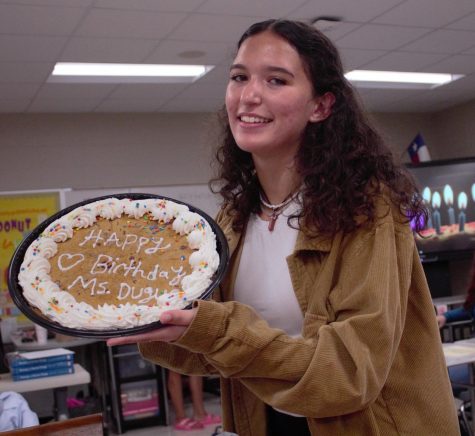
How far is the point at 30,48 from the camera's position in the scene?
15.2ft

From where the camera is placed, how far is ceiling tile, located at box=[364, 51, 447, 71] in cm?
571

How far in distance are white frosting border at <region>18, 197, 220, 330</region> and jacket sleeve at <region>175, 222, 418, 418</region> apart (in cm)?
8

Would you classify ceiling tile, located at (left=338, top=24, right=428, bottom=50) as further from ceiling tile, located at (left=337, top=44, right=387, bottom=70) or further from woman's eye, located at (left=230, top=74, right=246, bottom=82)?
woman's eye, located at (left=230, top=74, right=246, bottom=82)

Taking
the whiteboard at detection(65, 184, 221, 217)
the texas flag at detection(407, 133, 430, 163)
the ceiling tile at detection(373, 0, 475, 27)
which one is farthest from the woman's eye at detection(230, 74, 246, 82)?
the texas flag at detection(407, 133, 430, 163)

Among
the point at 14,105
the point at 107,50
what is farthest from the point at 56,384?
the point at 14,105

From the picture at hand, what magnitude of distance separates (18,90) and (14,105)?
60cm

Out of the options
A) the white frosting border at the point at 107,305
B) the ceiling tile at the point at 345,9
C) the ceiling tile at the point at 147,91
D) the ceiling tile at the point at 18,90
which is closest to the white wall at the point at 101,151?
the ceiling tile at the point at 147,91

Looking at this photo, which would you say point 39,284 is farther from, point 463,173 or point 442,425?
point 463,173

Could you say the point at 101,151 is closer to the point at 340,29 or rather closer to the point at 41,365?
the point at 340,29

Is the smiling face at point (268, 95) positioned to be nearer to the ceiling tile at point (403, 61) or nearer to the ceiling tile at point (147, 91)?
the ceiling tile at point (403, 61)

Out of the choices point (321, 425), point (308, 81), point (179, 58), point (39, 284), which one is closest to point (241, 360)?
point (321, 425)

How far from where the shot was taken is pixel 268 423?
4.43 feet

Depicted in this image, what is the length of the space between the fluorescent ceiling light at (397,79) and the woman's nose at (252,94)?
505 centimetres

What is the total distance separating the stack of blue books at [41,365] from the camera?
3674mm
